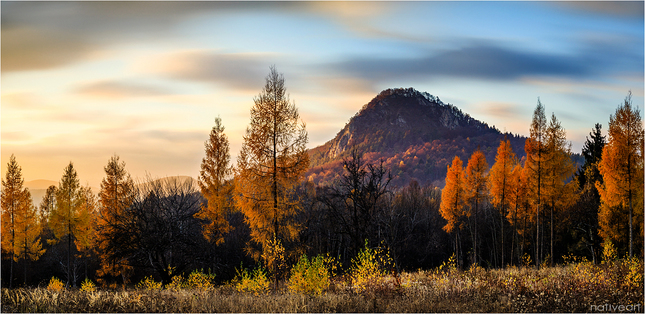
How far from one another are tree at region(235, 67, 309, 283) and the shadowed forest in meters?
0.05

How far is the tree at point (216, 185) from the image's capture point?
90.1 ft

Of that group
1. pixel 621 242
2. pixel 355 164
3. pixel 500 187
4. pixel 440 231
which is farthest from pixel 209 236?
pixel 440 231

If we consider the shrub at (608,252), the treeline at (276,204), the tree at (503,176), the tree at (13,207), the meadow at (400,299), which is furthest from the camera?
the tree at (13,207)

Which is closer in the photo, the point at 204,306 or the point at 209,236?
the point at 204,306

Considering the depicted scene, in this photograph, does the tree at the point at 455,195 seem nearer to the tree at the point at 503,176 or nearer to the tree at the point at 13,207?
the tree at the point at 503,176

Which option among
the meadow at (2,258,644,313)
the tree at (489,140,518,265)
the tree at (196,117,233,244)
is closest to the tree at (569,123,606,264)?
the tree at (489,140,518,265)

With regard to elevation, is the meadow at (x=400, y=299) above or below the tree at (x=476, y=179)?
below

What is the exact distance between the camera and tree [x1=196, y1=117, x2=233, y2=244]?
90.1 feet

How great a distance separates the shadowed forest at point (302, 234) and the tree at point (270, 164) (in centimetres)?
5

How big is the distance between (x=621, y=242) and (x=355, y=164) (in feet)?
70.3

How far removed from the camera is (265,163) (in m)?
17.6

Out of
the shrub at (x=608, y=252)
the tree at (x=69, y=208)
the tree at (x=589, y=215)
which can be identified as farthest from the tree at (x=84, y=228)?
the tree at (x=589, y=215)

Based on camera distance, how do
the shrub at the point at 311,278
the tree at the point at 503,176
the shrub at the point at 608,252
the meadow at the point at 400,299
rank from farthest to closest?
the tree at the point at 503,176, the shrub at the point at 608,252, the shrub at the point at 311,278, the meadow at the point at 400,299

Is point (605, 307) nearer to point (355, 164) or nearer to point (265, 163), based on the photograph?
point (265, 163)
